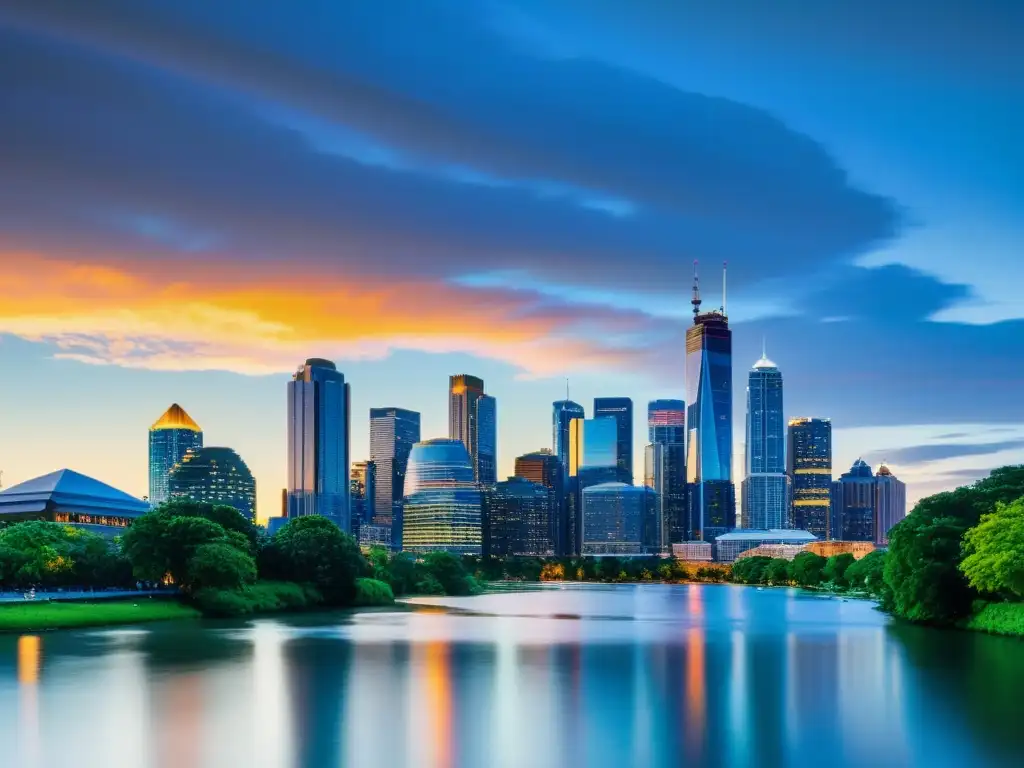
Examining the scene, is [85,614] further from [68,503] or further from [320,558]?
[68,503]

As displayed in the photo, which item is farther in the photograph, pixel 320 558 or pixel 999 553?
pixel 320 558

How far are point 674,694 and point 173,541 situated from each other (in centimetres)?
6575

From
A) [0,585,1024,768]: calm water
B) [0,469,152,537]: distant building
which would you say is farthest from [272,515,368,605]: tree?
[0,469,152,537]: distant building

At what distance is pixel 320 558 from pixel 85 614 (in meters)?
39.2

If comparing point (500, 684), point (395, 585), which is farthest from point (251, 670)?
point (395, 585)

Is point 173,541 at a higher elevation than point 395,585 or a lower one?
higher

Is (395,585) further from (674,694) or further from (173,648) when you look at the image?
(674,694)

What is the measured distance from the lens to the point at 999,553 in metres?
72.3

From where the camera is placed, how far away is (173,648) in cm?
6912

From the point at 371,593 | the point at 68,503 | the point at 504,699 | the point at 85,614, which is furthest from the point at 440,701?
the point at 68,503

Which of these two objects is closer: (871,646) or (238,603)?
(871,646)

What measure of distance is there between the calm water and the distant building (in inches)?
3932

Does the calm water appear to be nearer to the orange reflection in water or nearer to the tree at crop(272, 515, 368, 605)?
the orange reflection in water

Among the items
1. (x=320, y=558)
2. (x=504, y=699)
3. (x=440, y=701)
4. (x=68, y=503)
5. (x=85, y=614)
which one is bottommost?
(x=85, y=614)
